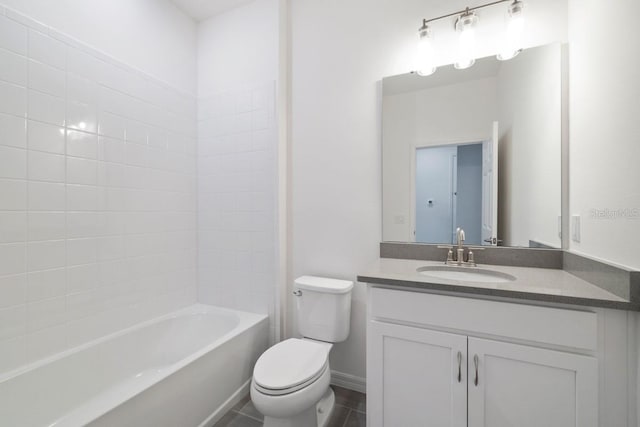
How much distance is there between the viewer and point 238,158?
2098 mm

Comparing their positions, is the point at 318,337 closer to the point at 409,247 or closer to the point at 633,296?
the point at 409,247

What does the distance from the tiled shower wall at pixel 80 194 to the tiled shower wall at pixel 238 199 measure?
5.9 inches

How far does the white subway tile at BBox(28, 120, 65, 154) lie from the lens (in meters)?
1.35

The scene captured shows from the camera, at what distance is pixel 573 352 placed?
94 cm

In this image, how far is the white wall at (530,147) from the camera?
135cm

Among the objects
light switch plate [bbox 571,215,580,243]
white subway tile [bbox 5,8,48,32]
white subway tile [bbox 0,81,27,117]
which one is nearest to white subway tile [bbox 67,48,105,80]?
white subway tile [bbox 5,8,48,32]

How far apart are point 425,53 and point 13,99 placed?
2.10 metres

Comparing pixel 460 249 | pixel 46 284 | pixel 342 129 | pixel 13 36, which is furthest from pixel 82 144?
pixel 460 249

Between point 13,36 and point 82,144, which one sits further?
point 82,144

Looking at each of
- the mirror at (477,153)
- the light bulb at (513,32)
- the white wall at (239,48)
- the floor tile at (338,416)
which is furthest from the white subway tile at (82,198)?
the light bulb at (513,32)

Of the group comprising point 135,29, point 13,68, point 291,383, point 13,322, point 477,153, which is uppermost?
point 135,29

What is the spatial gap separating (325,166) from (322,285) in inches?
31.4

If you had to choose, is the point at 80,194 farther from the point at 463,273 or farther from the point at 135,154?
the point at 463,273

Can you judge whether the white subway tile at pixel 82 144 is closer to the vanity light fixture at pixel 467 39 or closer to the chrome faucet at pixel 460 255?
the vanity light fixture at pixel 467 39
